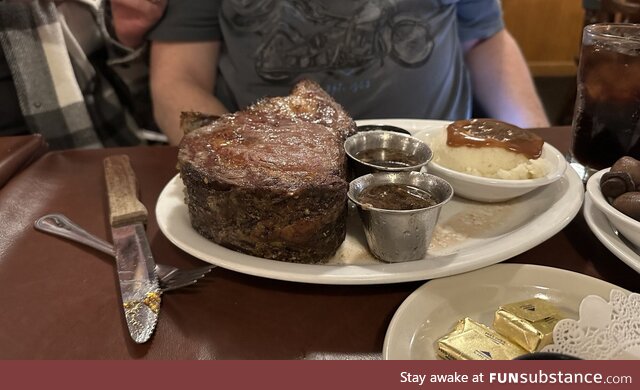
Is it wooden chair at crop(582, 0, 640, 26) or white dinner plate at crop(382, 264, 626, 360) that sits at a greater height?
wooden chair at crop(582, 0, 640, 26)

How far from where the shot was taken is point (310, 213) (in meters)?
1.12

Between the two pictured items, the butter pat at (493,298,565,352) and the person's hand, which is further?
the person's hand

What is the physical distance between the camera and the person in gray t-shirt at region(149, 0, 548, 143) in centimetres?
195

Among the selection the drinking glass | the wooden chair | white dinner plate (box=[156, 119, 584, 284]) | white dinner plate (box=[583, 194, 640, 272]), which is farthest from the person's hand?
the wooden chair

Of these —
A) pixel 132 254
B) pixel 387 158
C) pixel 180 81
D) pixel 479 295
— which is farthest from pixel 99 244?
pixel 180 81

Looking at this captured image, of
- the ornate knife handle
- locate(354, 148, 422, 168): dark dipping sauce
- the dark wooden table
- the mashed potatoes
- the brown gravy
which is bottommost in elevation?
the dark wooden table

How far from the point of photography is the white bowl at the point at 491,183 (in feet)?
4.41

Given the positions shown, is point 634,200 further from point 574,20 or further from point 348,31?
point 574,20

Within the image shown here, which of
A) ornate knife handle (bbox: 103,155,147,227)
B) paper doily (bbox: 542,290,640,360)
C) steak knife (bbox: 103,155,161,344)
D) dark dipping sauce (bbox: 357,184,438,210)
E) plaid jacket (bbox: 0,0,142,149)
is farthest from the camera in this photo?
plaid jacket (bbox: 0,0,142,149)

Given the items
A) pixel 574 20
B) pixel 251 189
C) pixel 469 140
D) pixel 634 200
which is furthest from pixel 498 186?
pixel 574 20

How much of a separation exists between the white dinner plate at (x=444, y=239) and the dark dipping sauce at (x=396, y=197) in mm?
118

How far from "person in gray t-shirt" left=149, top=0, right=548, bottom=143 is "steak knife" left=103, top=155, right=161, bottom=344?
1.99 ft

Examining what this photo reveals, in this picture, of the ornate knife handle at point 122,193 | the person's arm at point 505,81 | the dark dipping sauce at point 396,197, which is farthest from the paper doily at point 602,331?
the person's arm at point 505,81

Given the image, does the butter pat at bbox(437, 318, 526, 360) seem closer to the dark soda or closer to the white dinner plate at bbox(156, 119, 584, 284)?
the white dinner plate at bbox(156, 119, 584, 284)
